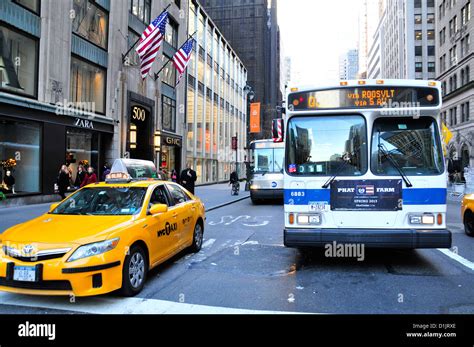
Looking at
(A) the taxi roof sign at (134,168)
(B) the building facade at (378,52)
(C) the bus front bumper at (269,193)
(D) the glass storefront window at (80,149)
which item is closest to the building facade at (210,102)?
(C) the bus front bumper at (269,193)

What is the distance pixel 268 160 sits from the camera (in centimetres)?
1766

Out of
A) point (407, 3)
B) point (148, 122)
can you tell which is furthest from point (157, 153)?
point (407, 3)

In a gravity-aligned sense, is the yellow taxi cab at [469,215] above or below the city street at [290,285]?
above

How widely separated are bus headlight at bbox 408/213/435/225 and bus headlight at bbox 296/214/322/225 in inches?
55.6

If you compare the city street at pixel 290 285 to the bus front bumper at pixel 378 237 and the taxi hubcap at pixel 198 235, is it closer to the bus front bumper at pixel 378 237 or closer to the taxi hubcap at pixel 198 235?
the taxi hubcap at pixel 198 235

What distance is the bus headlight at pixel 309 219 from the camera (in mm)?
6008

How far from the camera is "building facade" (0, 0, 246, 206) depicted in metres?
14.3

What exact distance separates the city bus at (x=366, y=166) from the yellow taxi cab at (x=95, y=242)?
2.14 meters

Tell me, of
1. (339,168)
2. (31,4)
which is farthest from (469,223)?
(31,4)

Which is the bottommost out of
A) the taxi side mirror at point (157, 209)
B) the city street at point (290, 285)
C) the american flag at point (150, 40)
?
the city street at point (290, 285)

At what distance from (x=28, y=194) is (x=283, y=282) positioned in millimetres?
13106

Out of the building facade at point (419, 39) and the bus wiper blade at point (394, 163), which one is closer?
the bus wiper blade at point (394, 163)

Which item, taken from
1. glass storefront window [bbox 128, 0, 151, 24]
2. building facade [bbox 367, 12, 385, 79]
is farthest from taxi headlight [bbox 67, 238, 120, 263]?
building facade [bbox 367, 12, 385, 79]
